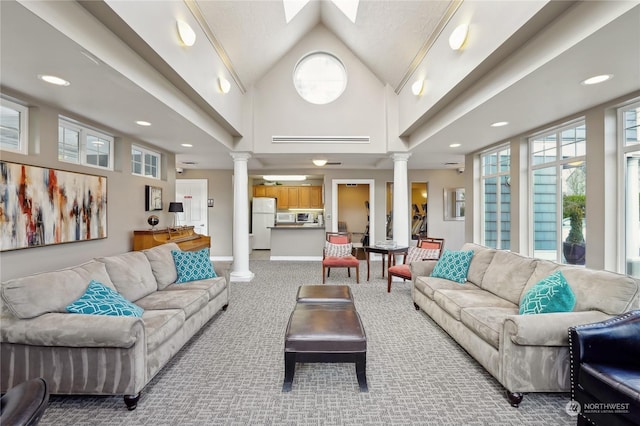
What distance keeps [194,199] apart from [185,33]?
548 centimetres

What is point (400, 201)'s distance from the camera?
5.85 metres

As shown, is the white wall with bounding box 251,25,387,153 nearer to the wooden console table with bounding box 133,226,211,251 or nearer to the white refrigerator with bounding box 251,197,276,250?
the wooden console table with bounding box 133,226,211,251

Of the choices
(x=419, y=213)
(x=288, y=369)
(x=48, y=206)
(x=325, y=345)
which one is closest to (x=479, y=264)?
(x=325, y=345)

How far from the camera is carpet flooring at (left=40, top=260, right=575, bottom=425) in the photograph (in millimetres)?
1934

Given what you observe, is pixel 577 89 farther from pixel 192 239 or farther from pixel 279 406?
pixel 192 239

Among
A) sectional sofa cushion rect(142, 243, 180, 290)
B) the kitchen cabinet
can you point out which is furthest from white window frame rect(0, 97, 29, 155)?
the kitchen cabinet

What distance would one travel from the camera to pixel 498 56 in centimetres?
270

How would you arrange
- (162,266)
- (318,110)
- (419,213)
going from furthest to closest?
(419,213) < (318,110) < (162,266)

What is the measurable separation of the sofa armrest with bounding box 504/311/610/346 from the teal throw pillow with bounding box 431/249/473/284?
5.37 ft

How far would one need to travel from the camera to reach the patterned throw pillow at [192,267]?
3.66 metres

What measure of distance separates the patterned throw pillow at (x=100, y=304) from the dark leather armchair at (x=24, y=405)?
1200 mm

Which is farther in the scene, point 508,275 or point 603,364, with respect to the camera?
point 508,275

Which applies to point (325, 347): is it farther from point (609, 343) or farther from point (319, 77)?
point (319, 77)

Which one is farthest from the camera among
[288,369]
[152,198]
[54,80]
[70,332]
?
[152,198]
